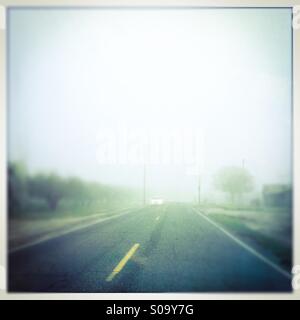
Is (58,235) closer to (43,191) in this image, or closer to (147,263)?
(43,191)

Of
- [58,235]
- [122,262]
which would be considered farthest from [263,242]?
[58,235]

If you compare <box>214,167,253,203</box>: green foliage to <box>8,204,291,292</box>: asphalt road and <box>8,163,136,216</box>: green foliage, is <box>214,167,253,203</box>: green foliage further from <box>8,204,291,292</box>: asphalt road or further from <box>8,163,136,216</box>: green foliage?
<box>8,163,136,216</box>: green foliage

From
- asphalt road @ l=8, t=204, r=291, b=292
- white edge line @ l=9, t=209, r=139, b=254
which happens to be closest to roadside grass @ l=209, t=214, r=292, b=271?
asphalt road @ l=8, t=204, r=291, b=292

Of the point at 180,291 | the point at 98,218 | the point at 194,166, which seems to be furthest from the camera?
the point at 98,218

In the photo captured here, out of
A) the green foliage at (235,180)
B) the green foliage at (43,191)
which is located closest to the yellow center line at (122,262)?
the green foliage at (43,191)

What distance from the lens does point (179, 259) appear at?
4.19m

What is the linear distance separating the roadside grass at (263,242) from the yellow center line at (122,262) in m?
1.34

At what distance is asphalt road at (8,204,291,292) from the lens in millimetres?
3998

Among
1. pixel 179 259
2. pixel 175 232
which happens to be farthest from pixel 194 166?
pixel 179 259

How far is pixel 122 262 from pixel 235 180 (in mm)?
1922

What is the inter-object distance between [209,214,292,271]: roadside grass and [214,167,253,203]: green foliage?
1.20ft
